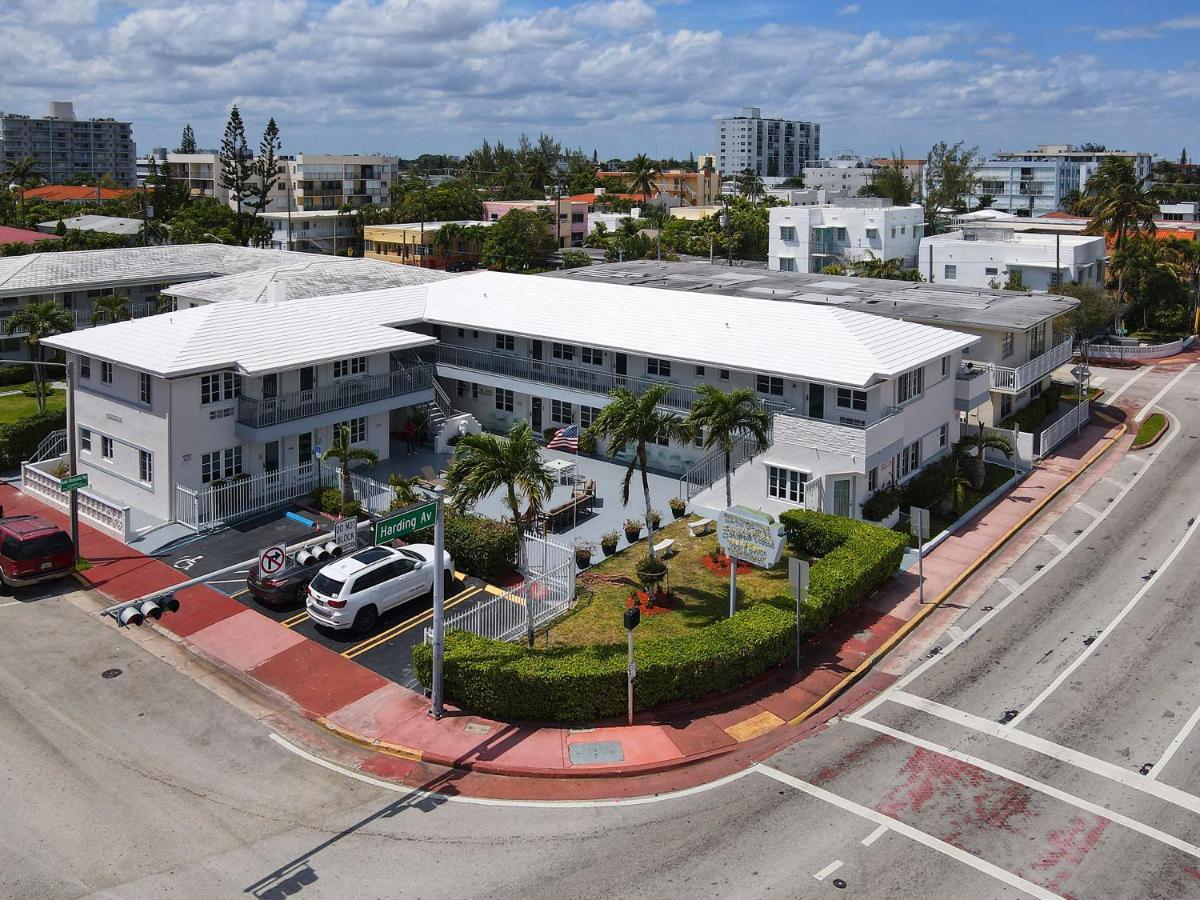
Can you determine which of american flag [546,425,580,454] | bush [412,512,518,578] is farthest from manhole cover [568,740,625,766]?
american flag [546,425,580,454]

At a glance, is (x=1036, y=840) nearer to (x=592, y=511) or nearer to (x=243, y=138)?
(x=592, y=511)

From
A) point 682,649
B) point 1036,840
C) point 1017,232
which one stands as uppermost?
point 1017,232

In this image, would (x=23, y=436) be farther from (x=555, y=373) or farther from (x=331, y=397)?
(x=555, y=373)

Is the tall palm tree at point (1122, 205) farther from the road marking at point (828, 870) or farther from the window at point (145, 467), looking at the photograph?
the road marking at point (828, 870)

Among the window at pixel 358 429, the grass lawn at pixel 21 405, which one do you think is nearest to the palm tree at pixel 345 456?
the window at pixel 358 429

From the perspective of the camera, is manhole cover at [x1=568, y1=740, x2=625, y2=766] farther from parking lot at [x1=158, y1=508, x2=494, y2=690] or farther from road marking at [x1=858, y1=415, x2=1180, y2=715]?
road marking at [x1=858, y1=415, x2=1180, y2=715]

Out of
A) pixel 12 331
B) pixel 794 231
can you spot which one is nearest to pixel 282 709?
pixel 12 331
